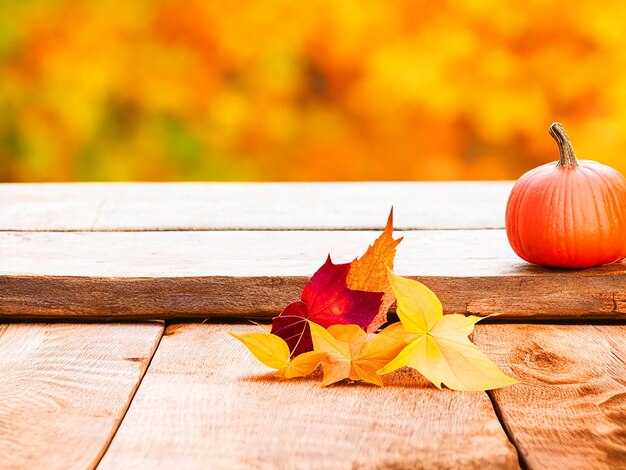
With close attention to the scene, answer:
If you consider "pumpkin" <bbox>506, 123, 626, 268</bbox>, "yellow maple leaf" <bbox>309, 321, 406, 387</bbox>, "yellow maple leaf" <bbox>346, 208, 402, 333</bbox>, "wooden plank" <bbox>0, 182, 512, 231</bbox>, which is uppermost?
"wooden plank" <bbox>0, 182, 512, 231</bbox>

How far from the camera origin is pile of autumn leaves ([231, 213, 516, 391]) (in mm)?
707

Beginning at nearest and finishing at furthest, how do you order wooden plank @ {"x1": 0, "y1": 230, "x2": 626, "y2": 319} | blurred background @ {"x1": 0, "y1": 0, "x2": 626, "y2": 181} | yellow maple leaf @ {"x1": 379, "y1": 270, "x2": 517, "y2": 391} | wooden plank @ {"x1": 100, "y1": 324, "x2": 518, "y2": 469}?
wooden plank @ {"x1": 100, "y1": 324, "x2": 518, "y2": 469} < yellow maple leaf @ {"x1": 379, "y1": 270, "x2": 517, "y2": 391} < wooden plank @ {"x1": 0, "y1": 230, "x2": 626, "y2": 319} < blurred background @ {"x1": 0, "y1": 0, "x2": 626, "y2": 181}

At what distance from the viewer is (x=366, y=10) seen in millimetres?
3062

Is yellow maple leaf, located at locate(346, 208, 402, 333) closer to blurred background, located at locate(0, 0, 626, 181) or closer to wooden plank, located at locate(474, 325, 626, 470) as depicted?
wooden plank, located at locate(474, 325, 626, 470)

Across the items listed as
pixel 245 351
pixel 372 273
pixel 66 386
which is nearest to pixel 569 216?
pixel 372 273

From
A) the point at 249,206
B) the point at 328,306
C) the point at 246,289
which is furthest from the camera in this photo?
the point at 249,206

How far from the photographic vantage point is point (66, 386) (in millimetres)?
736

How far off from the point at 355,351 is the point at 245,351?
13cm

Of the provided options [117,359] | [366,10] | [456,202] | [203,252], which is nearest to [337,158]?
[366,10]

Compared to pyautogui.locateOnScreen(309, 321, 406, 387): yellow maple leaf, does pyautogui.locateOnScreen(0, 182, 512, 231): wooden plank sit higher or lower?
higher

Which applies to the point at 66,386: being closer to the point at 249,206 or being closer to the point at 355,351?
the point at 355,351

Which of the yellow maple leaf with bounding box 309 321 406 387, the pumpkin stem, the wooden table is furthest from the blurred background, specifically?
Result: the yellow maple leaf with bounding box 309 321 406 387

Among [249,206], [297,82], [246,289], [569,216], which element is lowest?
[246,289]

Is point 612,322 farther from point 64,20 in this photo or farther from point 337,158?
point 64,20
